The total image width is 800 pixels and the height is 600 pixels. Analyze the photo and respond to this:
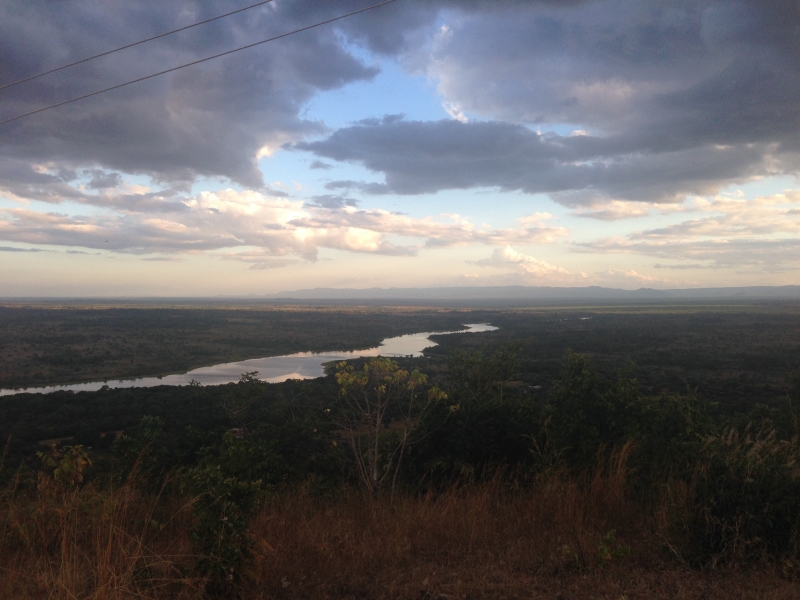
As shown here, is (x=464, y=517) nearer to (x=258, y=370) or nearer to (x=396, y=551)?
(x=396, y=551)

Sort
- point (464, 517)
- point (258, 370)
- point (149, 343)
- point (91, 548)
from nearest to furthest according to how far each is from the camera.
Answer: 1. point (91, 548)
2. point (464, 517)
3. point (258, 370)
4. point (149, 343)

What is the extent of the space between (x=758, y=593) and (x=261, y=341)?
59.9 meters

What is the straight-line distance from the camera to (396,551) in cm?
337

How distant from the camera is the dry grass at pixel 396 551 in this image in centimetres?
279

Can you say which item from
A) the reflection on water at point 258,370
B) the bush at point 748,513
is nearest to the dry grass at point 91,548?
the bush at point 748,513

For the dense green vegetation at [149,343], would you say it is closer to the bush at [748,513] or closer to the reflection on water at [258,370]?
the reflection on water at [258,370]

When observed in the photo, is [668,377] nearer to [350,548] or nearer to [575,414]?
[575,414]

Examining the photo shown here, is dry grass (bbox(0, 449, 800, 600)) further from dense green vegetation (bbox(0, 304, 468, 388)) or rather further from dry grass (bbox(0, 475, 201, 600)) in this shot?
dense green vegetation (bbox(0, 304, 468, 388))

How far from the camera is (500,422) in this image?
6676mm

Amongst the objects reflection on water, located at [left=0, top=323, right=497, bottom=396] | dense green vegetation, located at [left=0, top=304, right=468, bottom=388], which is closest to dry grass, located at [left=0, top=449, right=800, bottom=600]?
reflection on water, located at [left=0, top=323, right=497, bottom=396]

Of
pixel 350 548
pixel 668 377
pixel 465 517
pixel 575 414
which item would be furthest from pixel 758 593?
pixel 668 377

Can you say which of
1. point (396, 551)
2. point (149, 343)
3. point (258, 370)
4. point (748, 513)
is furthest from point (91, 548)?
point (149, 343)

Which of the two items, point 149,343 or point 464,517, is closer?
point 464,517

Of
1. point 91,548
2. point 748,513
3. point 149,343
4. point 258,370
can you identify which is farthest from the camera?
point 149,343
